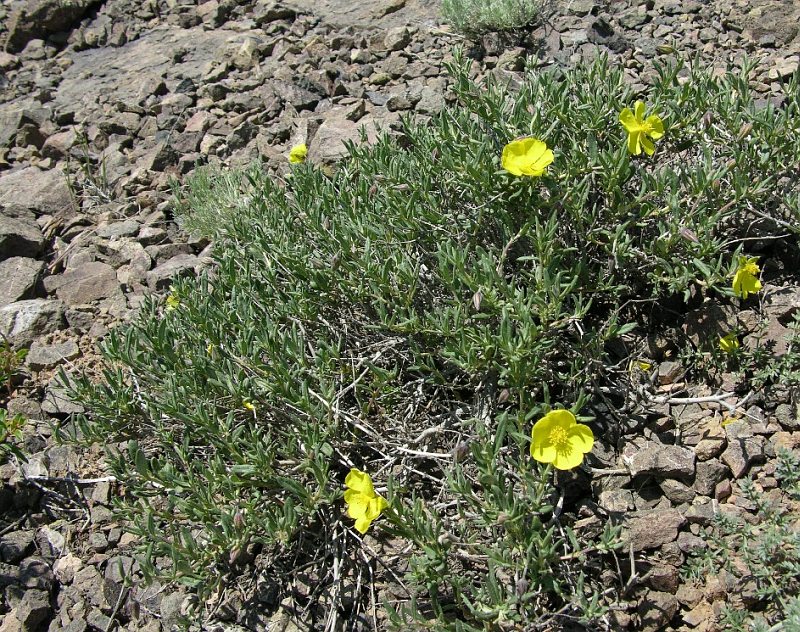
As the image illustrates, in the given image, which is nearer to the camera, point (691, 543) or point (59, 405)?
point (691, 543)

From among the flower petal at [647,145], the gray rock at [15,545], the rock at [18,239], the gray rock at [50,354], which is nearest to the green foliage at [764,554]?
the flower petal at [647,145]

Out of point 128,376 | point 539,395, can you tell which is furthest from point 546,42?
point 128,376

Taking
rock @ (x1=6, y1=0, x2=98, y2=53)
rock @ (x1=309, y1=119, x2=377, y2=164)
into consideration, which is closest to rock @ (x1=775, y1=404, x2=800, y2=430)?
rock @ (x1=309, y1=119, x2=377, y2=164)

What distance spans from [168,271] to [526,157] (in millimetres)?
2208

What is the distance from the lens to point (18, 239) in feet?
14.8

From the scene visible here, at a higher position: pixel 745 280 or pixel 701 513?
pixel 745 280

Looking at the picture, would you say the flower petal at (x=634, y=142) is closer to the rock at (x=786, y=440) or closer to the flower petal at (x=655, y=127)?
the flower petal at (x=655, y=127)

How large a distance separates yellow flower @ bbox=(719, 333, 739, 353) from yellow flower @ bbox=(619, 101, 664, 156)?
29.5 inches

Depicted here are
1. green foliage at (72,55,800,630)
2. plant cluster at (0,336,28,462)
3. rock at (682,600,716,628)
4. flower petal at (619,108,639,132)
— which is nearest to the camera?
rock at (682,600,716,628)

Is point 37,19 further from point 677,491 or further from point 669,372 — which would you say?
point 677,491

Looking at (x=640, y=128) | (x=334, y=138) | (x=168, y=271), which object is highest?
(x=640, y=128)

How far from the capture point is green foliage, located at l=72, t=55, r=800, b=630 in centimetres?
243

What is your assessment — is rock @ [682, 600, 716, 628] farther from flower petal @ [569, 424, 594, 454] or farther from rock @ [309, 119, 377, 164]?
rock @ [309, 119, 377, 164]

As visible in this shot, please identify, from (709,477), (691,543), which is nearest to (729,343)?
(709,477)
